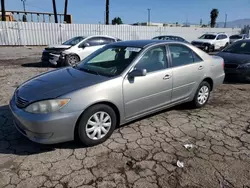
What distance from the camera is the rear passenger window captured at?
390 centimetres

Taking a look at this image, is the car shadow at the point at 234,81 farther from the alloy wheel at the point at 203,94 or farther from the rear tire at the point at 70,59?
the rear tire at the point at 70,59

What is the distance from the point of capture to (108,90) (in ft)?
9.78

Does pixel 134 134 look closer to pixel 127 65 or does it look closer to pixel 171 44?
pixel 127 65

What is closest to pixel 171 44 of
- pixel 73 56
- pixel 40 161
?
pixel 40 161

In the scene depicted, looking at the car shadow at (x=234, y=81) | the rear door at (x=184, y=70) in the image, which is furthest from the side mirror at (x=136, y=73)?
the car shadow at (x=234, y=81)

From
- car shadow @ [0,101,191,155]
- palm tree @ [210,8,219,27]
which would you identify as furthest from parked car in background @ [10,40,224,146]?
palm tree @ [210,8,219,27]

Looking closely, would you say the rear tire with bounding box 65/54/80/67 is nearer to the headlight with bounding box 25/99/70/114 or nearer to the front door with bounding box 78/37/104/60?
the front door with bounding box 78/37/104/60

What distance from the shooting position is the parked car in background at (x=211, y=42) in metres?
16.8

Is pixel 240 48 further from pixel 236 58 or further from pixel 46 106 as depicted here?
pixel 46 106

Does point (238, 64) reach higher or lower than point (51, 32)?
lower

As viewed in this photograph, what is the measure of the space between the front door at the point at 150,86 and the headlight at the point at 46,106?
38.0 inches

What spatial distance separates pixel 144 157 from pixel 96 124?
2.68 feet

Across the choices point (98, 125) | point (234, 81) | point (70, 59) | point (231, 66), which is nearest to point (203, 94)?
point (98, 125)

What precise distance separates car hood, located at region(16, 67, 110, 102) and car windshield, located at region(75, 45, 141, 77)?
22cm
